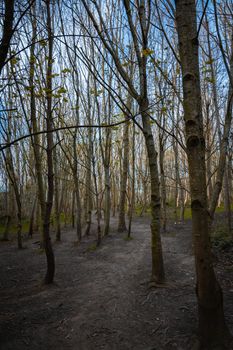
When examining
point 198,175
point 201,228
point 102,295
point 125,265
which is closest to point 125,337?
point 102,295

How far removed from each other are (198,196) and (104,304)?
2262 millimetres

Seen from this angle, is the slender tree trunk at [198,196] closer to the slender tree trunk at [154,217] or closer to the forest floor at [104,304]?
the forest floor at [104,304]

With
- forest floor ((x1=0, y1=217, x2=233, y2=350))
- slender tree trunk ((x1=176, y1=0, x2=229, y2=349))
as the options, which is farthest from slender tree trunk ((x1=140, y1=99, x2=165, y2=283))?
slender tree trunk ((x1=176, y1=0, x2=229, y2=349))

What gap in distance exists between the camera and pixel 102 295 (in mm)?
3387

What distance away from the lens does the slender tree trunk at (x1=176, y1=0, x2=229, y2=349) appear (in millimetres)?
1823

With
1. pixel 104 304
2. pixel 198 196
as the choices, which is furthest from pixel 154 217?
pixel 198 196

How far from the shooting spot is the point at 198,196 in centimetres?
183

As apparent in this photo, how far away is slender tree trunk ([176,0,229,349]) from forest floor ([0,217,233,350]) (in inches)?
16.4

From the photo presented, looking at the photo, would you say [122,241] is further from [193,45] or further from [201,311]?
[193,45]

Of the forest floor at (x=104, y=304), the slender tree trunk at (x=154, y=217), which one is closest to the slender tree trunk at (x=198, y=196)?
the forest floor at (x=104, y=304)

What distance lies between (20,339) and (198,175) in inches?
103

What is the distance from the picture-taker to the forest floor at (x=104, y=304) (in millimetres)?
2311

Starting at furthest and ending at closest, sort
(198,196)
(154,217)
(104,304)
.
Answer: (154,217) < (104,304) < (198,196)

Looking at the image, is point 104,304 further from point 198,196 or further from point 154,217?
point 198,196
